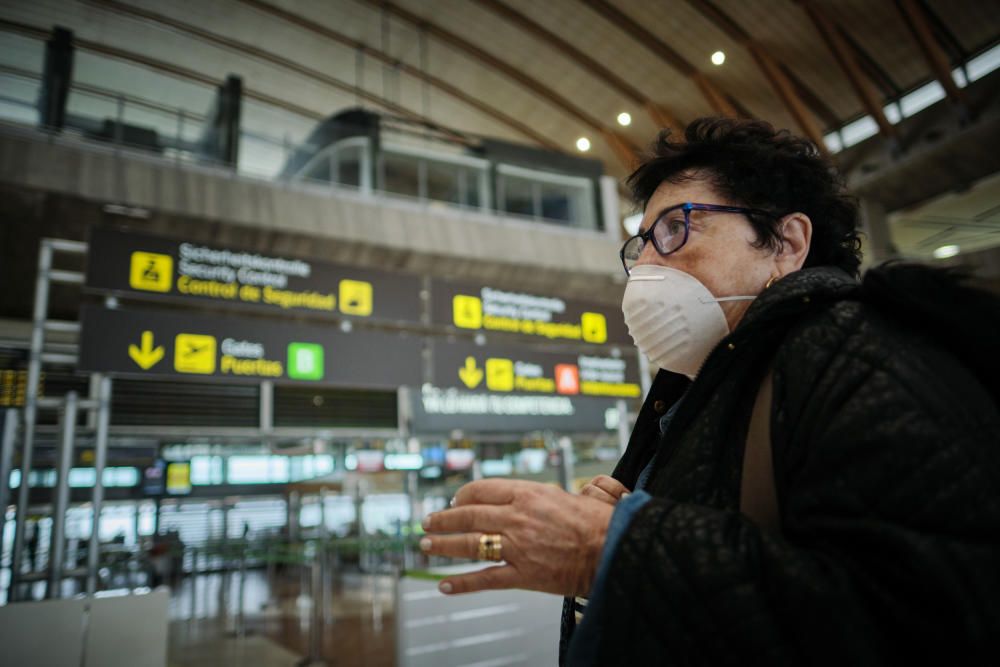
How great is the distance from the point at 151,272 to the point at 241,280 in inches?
24.4

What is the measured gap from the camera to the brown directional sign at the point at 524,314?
5.66 metres

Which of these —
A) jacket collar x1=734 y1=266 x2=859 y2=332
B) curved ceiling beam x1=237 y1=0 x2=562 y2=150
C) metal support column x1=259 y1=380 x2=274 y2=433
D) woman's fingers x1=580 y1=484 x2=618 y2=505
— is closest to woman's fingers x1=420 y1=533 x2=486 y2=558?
woman's fingers x1=580 y1=484 x2=618 y2=505

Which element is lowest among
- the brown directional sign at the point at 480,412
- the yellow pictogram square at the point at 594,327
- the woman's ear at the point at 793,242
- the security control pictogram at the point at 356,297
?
the brown directional sign at the point at 480,412

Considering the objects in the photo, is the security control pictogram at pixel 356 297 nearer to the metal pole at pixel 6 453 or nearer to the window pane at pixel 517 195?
the metal pole at pixel 6 453

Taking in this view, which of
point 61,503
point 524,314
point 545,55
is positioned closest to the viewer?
point 61,503

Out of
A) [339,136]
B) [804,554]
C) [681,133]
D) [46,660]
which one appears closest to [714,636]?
[804,554]

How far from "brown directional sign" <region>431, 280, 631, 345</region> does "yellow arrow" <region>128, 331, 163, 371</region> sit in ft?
7.12

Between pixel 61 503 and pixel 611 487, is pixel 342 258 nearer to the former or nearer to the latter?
pixel 61 503

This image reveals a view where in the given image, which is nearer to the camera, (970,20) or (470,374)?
(470,374)

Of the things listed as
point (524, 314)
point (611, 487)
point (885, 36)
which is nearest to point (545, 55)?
point (885, 36)

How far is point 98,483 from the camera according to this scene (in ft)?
13.6

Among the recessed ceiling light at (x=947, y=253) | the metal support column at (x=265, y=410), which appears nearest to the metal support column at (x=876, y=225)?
the recessed ceiling light at (x=947, y=253)

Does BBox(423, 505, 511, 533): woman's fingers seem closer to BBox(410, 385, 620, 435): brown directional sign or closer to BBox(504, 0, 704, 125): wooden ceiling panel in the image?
BBox(410, 385, 620, 435): brown directional sign

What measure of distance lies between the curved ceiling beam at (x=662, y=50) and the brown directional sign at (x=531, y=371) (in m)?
15.1
